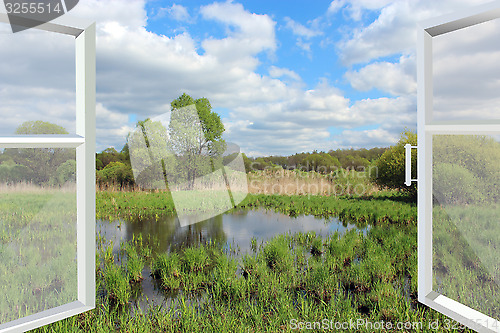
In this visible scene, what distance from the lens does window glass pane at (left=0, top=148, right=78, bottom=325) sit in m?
1.92

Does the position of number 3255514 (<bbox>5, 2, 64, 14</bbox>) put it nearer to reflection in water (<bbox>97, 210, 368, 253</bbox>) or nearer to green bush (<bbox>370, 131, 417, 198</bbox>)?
reflection in water (<bbox>97, 210, 368, 253</bbox>)

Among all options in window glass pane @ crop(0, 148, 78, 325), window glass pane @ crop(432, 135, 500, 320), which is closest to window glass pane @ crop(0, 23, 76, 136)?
window glass pane @ crop(0, 148, 78, 325)

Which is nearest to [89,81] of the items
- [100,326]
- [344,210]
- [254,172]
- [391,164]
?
[100,326]

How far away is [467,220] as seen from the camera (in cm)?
219

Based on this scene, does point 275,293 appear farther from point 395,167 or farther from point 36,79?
point 395,167

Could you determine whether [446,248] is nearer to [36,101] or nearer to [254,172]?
[36,101]

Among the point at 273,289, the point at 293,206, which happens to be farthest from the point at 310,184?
the point at 273,289

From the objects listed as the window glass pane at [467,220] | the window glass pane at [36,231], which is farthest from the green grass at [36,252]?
the window glass pane at [467,220]

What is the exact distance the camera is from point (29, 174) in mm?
1973

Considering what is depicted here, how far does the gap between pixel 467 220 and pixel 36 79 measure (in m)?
3.34

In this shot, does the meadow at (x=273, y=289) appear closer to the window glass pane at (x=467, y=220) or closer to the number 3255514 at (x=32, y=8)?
the window glass pane at (x=467, y=220)

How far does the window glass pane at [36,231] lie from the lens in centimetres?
192

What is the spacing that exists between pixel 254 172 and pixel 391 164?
4.87m

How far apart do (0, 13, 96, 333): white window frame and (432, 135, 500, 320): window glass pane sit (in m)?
2.56
